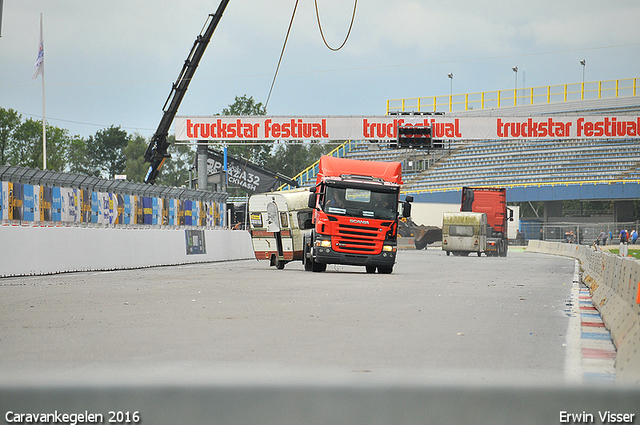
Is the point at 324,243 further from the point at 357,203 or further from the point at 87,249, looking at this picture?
the point at 87,249

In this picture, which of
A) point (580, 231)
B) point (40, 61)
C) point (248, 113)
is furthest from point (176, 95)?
point (248, 113)

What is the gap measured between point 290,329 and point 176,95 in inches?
1528

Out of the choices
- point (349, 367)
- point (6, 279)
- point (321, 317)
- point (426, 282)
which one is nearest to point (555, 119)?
point (426, 282)

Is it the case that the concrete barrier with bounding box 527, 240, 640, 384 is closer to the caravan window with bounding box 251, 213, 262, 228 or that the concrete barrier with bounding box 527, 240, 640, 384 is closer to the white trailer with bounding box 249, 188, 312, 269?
the white trailer with bounding box 249, 188, 312, 269

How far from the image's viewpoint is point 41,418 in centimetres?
423

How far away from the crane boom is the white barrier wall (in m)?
17.1

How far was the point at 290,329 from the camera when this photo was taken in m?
8.62

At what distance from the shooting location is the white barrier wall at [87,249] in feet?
59.2

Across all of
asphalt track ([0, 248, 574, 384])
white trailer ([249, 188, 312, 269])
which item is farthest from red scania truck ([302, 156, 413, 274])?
asphalt track ([0, 248, 574, 384])

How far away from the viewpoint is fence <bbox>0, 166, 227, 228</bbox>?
998 inches

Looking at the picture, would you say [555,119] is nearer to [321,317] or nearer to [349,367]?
[321,317]

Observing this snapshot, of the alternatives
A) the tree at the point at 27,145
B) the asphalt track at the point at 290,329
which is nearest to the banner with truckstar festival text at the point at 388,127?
the asphalt track at the point at 290,329

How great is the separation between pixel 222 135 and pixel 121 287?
34756 mm

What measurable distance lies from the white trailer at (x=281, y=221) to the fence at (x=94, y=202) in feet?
23.0
